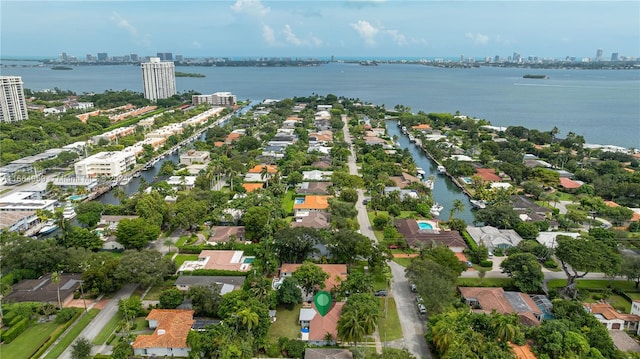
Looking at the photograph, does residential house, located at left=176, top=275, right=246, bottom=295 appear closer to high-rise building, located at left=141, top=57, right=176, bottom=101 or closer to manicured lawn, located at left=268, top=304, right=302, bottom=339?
manicured lawn, located at left=268, top=304, right=302, bottom=339

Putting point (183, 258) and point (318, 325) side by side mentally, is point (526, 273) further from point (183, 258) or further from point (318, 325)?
point (183, 258)

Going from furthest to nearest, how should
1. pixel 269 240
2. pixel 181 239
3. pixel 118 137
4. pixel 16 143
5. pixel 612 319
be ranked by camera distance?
pixel 118 137 < pixel 16 143 < pixel 181 239 < pixel 269 240 < pixel 612 319

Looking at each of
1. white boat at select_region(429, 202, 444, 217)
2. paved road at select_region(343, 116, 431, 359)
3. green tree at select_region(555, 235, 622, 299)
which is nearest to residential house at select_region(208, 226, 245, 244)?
paved road at select_region(343, 116, 431, 359)

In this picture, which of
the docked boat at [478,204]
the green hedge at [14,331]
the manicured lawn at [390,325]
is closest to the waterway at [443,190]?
the docked boat at [478,204]

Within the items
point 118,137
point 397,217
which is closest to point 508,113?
point 397,217

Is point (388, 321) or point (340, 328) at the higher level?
point (340, 328)

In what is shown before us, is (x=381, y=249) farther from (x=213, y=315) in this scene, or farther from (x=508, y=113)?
(x=508, y=113)
